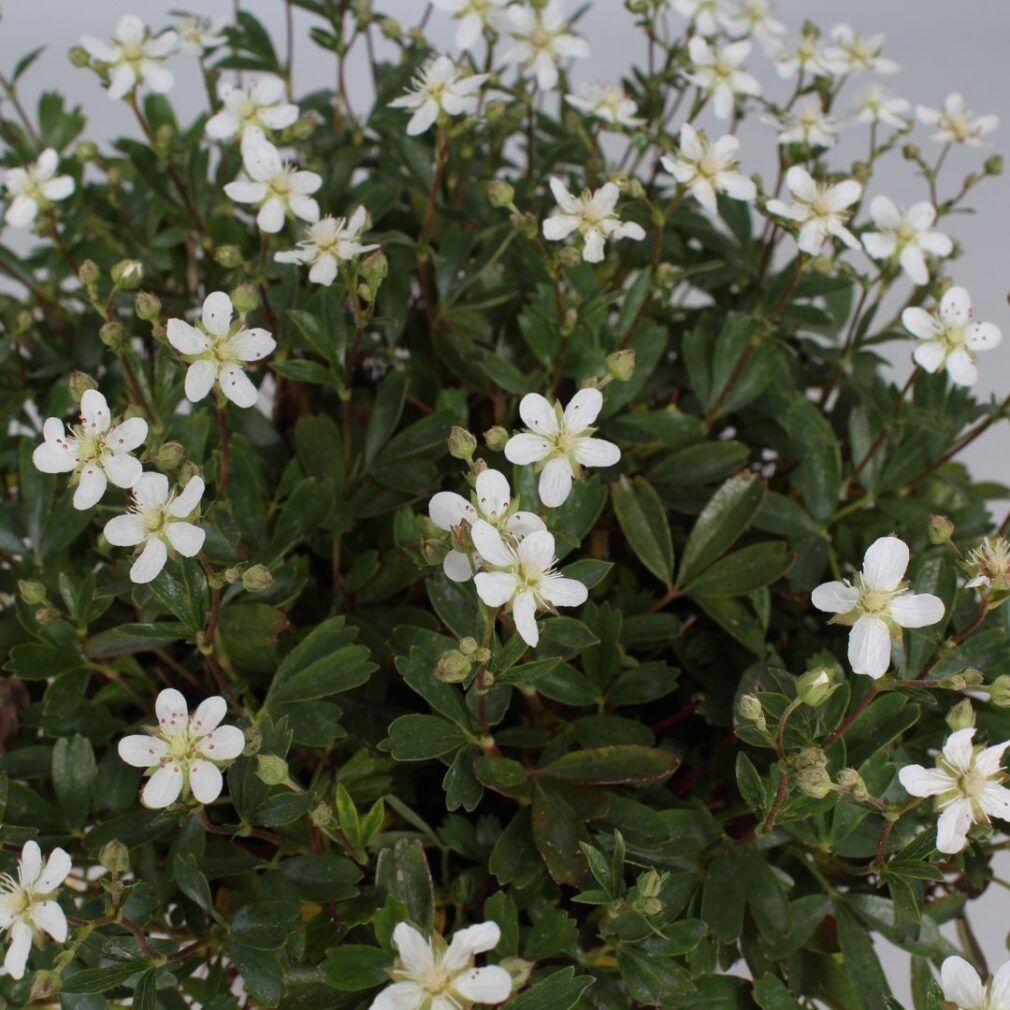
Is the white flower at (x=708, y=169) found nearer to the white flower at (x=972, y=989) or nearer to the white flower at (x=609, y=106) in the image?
the white flower at (x=609, y=106)

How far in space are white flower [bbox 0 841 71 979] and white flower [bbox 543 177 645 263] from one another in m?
0.49

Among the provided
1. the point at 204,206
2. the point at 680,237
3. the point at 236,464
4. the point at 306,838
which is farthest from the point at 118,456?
the point at 680,237

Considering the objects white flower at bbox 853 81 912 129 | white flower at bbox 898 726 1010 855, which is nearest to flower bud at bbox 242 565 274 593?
white flower at bbox 898 726 1010 855

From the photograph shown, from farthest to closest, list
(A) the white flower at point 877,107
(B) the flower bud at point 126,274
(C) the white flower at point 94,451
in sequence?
(A) the white flower at point 877,107, (B) the flower bud at point 126,274, (C) the white flower at point 94,451

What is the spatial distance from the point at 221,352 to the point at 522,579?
0.23m

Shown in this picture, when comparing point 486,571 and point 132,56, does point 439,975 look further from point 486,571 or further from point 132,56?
point 132,56

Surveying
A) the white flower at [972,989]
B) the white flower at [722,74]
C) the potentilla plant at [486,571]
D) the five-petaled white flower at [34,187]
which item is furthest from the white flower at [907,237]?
the five-petaled white flower at [34,187]

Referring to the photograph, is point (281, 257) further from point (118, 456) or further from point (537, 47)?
point (537, 47)

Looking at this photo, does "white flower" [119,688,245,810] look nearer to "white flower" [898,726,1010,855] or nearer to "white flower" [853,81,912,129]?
"white flower" [898,726,1010,855]

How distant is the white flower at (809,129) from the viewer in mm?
975

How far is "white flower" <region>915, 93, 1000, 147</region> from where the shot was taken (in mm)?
1080

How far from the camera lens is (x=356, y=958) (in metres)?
0.62

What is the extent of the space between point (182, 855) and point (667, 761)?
0.95 ft

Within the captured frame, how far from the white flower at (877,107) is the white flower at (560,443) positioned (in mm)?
561
